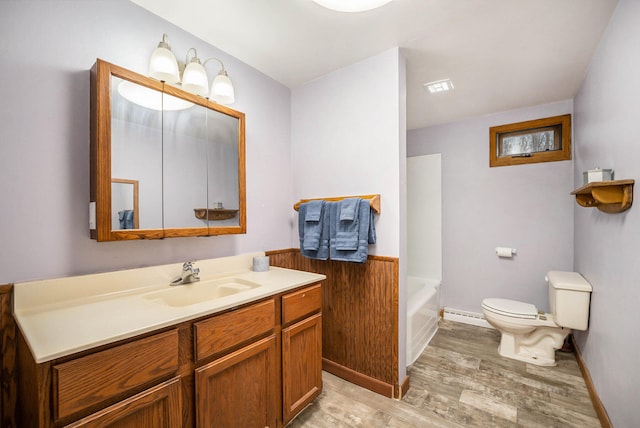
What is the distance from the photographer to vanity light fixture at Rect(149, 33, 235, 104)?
1.39 metres

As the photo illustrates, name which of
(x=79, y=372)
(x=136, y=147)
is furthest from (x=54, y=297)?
(x=136, y=147)

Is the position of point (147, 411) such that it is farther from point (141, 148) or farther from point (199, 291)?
point (141, 148)

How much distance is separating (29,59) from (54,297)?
3.35 ft

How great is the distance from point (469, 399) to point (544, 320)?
1.02 metres

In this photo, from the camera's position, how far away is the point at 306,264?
2291 mm

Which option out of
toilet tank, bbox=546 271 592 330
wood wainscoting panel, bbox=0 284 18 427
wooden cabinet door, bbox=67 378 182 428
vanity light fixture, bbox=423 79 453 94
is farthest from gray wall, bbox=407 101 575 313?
wood wainscoting panel, bbox=0 284 18 427

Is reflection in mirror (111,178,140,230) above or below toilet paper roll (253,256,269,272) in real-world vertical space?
above

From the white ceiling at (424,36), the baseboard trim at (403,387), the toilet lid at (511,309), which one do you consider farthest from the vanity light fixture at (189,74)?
the toilet lid at (511,309)

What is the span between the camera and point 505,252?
2818mm

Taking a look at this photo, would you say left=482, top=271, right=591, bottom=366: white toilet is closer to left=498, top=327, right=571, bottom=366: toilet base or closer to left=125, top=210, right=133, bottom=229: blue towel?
left=498, top=327, right=571, bottom=366: toilet base

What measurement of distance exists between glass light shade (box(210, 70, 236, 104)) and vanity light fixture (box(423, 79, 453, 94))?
1666 mm

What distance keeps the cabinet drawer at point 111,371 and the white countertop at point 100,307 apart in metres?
0.05

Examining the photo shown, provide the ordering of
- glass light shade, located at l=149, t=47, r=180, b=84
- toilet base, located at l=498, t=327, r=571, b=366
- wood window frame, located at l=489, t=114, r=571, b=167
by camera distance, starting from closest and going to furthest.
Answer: glass light shade, located at l=149, t=47, r=180, b=84 → toilet base, located at l=498, t=327, r=571, b=366 → wood window frame, located at l=489, t=114, r=571, b=167

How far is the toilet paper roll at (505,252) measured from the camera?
2801 mm
